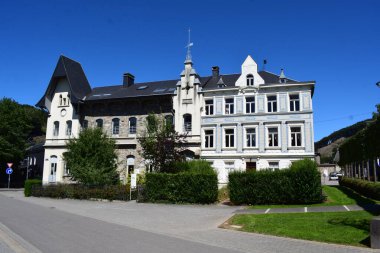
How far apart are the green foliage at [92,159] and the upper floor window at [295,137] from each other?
54.5 feet

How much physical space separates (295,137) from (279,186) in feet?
38.1

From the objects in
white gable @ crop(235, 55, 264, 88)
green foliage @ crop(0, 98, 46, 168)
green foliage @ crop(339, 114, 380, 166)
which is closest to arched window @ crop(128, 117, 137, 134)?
white gable @ crop(235, 55, 264, 88)

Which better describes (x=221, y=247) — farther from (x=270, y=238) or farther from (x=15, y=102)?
(x=15, y=102)

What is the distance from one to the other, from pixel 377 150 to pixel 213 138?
1604 centimetres

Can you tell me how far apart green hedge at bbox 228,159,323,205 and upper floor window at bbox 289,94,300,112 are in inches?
422

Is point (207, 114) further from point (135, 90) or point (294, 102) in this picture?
point (135, 90)

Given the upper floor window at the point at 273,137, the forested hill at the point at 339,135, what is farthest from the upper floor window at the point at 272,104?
the forested hill at the point at 339,135

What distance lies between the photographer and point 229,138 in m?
33.7

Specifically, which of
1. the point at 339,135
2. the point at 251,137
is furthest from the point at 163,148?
the point at 339,135

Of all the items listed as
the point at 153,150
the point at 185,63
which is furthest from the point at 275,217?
the point at 185,63

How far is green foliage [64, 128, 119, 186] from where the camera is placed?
28.4 metres

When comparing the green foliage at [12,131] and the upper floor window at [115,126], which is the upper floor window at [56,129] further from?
the green foliage at [12,131]

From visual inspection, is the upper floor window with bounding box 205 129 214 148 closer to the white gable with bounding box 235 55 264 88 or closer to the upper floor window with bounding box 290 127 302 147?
the white gable with bounding box 235 55 264 88

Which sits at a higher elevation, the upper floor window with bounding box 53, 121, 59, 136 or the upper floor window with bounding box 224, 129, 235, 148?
the upper floor window with bounding box 53, 121, 59, 136
